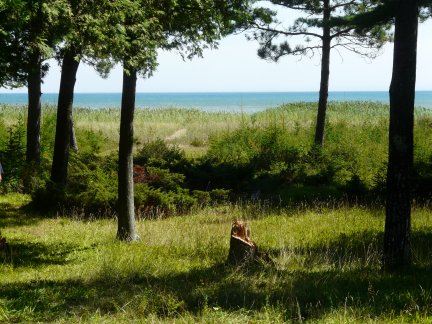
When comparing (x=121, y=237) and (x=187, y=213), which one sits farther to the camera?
(x=187, y=213)

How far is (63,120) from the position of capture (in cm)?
1348

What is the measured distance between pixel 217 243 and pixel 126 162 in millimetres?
1990

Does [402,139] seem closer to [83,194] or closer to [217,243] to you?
[217,243]

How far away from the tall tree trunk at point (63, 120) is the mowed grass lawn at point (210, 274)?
2.32 metres

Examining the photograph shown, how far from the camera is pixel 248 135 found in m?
22.3

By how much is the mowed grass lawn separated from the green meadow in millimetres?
22

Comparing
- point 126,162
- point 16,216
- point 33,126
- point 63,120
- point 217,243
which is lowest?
point 16,216

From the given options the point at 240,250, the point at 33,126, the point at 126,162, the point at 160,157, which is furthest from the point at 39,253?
the point at 160,157

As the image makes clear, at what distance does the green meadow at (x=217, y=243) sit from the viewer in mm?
5723

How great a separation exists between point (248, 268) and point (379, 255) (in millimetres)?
1923

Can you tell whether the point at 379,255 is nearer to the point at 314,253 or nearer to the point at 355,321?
the point at 314,253

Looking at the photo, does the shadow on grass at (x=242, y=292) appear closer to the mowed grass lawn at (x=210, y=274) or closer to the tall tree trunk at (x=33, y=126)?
the mowed grass lawn at (x=210, y=274)

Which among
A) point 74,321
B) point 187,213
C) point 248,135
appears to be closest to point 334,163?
point 187,213

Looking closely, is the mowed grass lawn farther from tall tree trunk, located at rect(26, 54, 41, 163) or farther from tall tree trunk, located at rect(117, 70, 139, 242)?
tall tree trunk, located at rect(26, 54, 41, 163)
